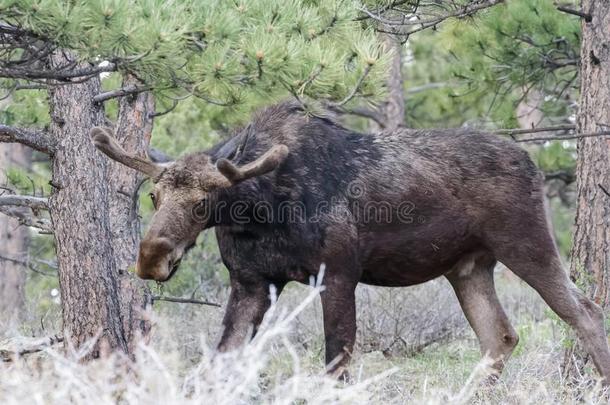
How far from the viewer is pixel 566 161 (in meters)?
14.0

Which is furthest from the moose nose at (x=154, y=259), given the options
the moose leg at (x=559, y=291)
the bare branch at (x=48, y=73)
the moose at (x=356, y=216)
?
the moose leg at (x=559, y=291)

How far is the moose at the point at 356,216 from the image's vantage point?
282 inches

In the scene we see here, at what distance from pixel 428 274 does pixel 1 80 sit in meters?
3.86

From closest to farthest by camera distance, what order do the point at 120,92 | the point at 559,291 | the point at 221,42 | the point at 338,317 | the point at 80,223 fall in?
the point at 221,42 < the point at 120,92 < the point at 80,223 < the point at 338,317 < the point at 559,291

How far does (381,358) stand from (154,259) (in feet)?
13.4

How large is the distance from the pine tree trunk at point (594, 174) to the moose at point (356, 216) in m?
0.21

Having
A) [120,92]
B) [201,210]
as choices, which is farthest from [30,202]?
[201,210]

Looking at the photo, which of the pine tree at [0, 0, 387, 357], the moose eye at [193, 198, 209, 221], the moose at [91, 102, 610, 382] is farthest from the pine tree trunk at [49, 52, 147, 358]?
the moose eye at [193, 198, 209, 221]

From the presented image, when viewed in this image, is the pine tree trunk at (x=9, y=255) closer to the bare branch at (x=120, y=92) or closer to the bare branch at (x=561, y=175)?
the bare branch at (x=120, y=92)

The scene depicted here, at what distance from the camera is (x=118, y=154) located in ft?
23.1

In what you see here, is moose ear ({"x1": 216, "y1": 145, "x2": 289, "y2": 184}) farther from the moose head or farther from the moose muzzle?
the moose muzzle

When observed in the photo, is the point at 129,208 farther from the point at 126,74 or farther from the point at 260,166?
the point at 126,74

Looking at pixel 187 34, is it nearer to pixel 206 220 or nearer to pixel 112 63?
pixel 112 63

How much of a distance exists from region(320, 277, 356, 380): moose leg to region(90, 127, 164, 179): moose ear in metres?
1.54
